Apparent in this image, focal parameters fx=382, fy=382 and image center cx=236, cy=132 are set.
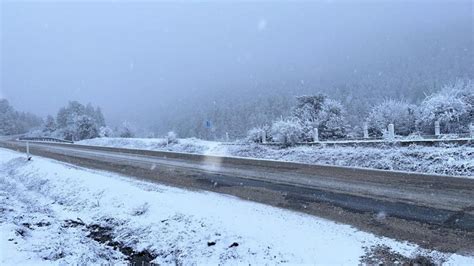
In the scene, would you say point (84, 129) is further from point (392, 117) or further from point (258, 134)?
point (392, 117)

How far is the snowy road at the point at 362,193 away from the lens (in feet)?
22.5

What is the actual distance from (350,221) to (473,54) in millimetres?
134758

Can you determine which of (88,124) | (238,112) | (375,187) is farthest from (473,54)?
(375,187)

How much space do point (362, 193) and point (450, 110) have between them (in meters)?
14.7

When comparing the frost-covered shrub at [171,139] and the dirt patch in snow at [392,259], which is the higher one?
the frost-covered shrub at [171,139]

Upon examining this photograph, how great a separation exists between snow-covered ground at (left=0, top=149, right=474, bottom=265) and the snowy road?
0.55 meters

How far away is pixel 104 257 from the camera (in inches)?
262

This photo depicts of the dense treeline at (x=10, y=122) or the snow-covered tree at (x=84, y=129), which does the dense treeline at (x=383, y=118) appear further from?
the dense treeline at (x=10, y=122)

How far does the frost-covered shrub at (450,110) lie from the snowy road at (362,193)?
10783 millimetres

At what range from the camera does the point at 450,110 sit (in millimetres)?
21188

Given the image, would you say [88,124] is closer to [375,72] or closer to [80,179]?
[80,179]

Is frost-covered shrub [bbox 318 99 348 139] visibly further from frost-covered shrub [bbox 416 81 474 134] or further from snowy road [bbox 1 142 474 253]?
snowy road [bbox 1 142 474 253]

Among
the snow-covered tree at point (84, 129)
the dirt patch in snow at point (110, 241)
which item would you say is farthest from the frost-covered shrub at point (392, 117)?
the snow-covered tree at point (84, 129)

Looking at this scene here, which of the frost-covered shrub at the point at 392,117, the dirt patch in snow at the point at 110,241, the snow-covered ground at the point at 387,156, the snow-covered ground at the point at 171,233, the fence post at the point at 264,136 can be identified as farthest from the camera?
the fence post at the point at 264,136
